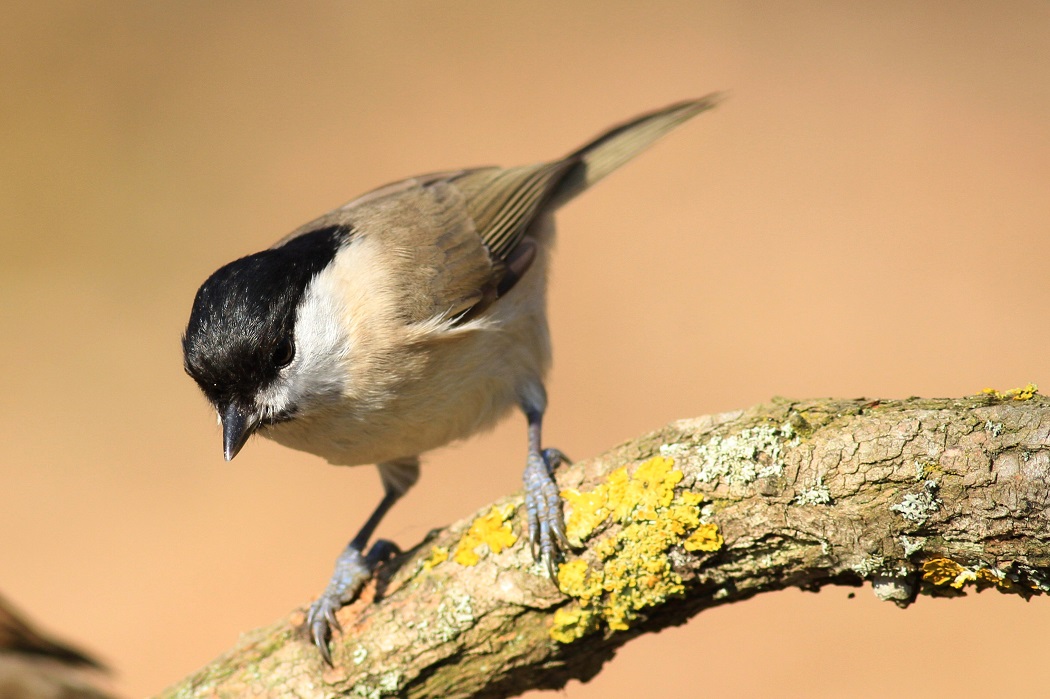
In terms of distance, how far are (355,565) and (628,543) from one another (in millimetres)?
1162

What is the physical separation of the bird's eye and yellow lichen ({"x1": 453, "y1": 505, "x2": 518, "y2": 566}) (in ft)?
2.46

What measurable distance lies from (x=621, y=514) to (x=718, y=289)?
13.8 feet

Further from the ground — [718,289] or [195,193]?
[195,193]

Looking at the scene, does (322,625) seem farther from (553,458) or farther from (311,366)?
(553,458)

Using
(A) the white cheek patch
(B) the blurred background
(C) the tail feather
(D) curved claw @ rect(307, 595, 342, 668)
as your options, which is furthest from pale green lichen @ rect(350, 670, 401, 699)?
(B) the blurred background

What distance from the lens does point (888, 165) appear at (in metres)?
6.48

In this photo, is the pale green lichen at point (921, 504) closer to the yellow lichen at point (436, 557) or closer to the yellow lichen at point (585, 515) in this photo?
the yellow lichen at point (585, 515)

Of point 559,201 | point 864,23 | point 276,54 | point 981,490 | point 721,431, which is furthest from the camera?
point 276,54

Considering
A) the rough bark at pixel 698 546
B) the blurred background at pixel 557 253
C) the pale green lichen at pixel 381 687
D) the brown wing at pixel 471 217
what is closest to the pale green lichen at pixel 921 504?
the rough bark at pixel 698 546

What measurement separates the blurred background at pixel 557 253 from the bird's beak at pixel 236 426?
9.30 ft

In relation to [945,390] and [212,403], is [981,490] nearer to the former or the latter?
[212,403]

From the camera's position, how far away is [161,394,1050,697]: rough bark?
1.93 m

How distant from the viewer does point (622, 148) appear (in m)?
3.97

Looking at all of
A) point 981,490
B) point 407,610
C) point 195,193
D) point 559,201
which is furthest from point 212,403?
point 195,193
